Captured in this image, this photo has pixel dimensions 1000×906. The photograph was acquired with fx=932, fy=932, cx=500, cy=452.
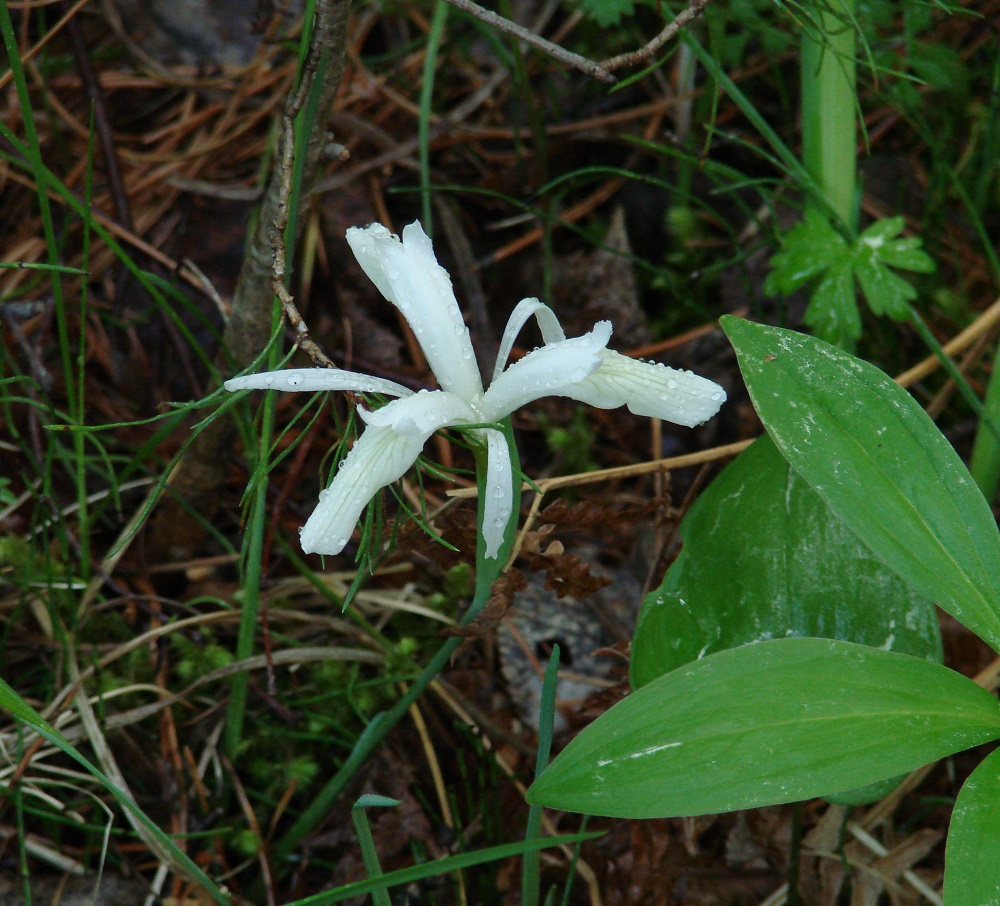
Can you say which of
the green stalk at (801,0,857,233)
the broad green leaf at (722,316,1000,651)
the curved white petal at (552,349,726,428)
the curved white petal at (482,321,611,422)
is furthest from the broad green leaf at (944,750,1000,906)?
the green stalk at (801,0,857,233)


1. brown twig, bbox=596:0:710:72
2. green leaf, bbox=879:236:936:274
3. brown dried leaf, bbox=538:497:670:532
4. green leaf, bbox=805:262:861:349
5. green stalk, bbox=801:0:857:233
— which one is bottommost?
brown dried leaf, bbox=538:497:670:532

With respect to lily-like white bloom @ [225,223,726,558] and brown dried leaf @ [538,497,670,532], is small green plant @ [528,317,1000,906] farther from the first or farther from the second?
brown dried leaf @ [538,497,670,532]

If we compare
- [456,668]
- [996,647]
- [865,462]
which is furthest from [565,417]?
[996,647]

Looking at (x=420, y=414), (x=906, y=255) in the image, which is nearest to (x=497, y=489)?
(x=420, y=414)

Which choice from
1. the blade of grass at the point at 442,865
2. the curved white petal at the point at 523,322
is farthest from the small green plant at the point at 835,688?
the curved white petal at the point at 523,322

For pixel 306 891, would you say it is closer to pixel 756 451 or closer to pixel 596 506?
pixel 596 506
